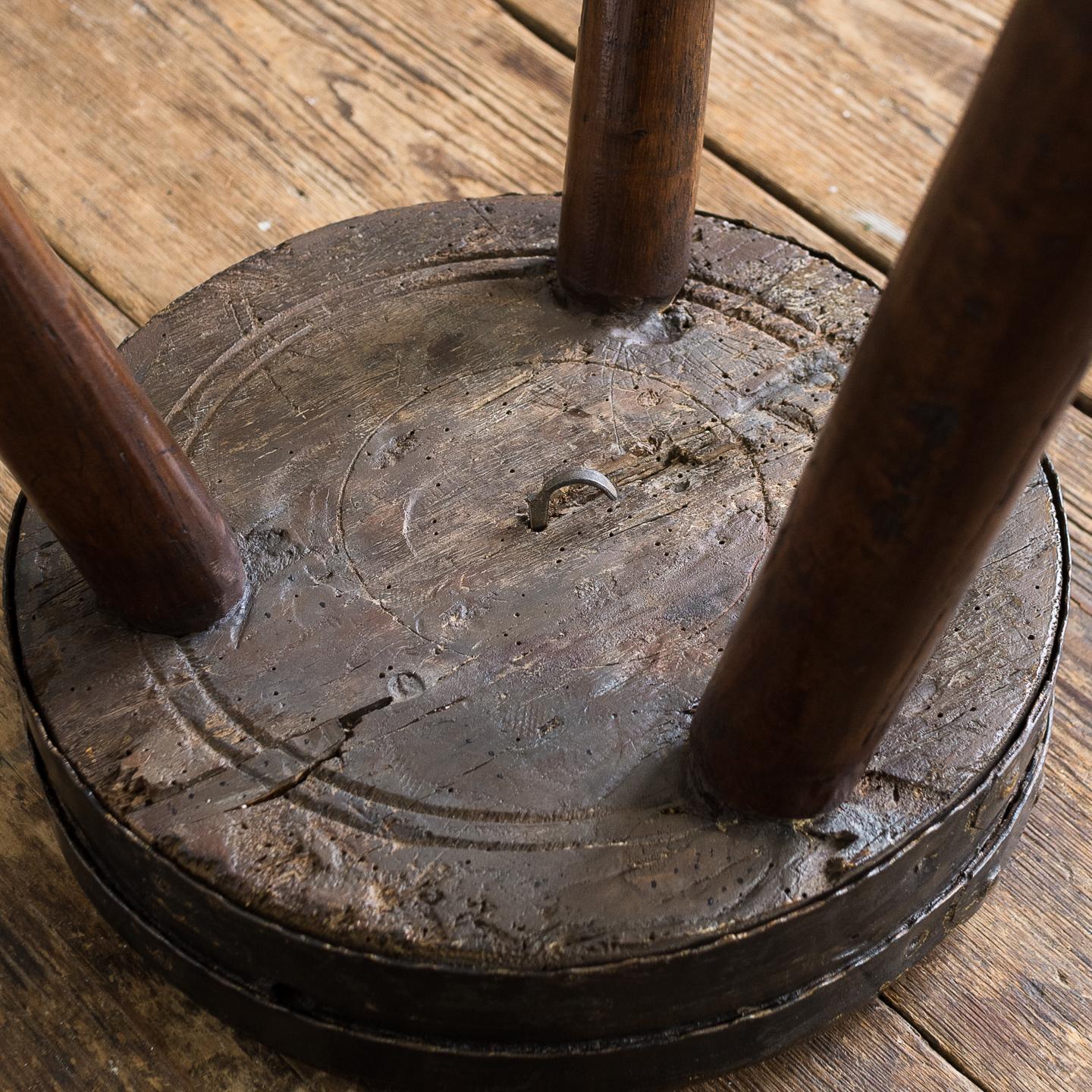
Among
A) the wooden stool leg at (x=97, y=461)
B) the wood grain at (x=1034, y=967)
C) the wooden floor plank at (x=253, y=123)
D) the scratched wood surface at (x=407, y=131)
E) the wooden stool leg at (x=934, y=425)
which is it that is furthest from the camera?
the wooden floor plank at (x=253, y=123)

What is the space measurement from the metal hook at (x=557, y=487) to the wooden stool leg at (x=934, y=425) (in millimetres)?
301

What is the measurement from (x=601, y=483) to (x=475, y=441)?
150mm

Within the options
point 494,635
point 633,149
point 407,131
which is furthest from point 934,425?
point 407,131

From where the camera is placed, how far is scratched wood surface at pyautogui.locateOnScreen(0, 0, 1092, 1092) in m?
1.49

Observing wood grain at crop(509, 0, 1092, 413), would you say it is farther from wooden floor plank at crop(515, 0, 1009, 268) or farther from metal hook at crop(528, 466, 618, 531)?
metal hook at crop(528, 466, 618, 531)

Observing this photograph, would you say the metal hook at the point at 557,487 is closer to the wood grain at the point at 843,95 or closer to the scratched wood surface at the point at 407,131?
the scratched wood surface at the point at 407,131

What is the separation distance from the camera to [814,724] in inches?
33.6

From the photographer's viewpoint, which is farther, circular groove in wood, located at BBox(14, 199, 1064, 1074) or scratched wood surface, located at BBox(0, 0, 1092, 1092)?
scratched wood surface, located at BBox(0, 0, 1092, 1092)

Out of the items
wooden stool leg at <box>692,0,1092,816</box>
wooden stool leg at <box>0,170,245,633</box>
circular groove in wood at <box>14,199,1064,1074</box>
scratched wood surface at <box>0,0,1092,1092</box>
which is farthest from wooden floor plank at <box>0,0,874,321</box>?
wooden stool leg at <box>692,0,1092,816</box>

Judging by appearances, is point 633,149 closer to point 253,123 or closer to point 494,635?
point 494,635

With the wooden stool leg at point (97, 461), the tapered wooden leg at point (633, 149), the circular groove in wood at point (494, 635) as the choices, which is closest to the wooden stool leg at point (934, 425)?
the circular groove in wood at point (494, 635)

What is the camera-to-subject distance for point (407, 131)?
1.89 m

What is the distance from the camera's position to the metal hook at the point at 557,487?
115 centimetres

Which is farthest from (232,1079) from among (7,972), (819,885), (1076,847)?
(1076,847)
